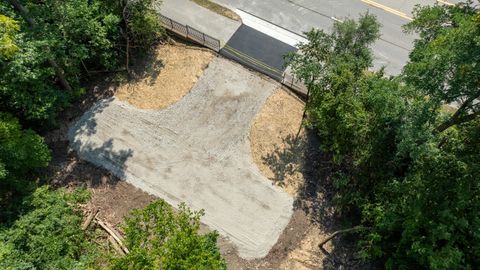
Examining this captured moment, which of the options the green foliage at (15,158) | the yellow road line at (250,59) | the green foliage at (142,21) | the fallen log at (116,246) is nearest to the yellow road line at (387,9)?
the yellow road line at (250,59)

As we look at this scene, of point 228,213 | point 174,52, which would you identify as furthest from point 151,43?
point 228,213

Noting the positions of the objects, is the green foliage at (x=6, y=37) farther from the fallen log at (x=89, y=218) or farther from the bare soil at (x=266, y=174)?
the fallen log at (x=89, y=218)

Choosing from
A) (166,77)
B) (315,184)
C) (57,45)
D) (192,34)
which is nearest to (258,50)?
(192,34)

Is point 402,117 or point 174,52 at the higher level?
point 402,117

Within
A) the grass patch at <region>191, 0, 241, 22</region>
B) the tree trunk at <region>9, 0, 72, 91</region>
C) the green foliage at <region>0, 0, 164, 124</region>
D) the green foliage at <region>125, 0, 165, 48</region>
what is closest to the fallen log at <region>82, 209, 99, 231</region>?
the green foliage at <region>0, 0, 164, 124</region>

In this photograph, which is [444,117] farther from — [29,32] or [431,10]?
[29,32]

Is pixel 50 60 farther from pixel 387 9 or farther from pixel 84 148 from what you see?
pixel 387 9

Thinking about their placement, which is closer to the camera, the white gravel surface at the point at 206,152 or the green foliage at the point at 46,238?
the green foliage at the point at 46,238
